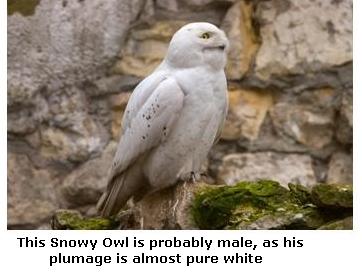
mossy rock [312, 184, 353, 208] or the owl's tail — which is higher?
mossy rock [312, 184, 353, 208]

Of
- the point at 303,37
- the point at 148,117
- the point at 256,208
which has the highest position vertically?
the point at 303,37

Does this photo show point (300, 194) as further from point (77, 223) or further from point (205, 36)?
point (77, 223)

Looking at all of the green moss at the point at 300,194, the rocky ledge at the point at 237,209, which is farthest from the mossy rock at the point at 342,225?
the green moss at the point at 300,194

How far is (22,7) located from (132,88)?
507 millimetres

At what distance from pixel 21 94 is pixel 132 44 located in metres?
0.45

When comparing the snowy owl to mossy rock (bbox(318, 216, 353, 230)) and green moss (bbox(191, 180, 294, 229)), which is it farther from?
mossy rock (bbox(318, 216, 353, 230))

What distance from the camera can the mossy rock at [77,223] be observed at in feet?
9.43

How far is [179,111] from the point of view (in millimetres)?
2848

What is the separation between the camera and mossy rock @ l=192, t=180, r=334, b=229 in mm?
2588

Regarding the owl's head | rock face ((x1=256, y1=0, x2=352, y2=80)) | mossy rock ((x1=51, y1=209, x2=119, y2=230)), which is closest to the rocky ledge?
mossy rock ((x1=51, y1=209, x2=119, y2=230))

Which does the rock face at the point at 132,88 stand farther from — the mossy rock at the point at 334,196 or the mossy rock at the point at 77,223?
the mossy rock at the point at 334,196

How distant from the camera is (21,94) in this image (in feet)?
11.4

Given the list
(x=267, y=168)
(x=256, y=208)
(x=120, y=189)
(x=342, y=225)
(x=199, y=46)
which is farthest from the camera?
(x=267, y=168)

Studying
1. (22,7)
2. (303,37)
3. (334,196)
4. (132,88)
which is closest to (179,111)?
(334,196)
